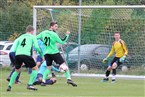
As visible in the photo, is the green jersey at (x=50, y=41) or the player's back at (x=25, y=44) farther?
the green jersey at (x=50, y=41)

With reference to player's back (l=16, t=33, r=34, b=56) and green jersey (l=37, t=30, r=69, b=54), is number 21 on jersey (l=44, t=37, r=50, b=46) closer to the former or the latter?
green jersey (l=37, t=30, r=69, b=54)

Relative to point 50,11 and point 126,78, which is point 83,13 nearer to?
point 50,11

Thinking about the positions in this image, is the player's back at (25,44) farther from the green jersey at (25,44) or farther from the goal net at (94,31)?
the goal net at (94,31)

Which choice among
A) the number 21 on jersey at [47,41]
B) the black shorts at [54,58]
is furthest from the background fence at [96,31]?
the number 21 on jersey at [47,41]

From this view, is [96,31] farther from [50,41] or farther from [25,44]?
[25,44]

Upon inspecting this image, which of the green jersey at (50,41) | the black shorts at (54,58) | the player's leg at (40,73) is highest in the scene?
the green jersey at (50,41)

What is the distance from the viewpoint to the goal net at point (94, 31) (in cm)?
2364

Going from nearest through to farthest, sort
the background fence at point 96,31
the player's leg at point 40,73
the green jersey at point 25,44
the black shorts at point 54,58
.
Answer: the green jersey at point 25,44 < the black shorts at point 54,58 < the player's leg at point 40,73 < the background fence at point 96,31

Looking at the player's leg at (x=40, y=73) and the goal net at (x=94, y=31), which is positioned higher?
the goal net at (x=94, y=31)

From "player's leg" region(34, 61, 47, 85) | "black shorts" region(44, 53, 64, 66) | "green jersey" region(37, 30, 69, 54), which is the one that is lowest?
"player's leg" region(34, 61, 47, 85)

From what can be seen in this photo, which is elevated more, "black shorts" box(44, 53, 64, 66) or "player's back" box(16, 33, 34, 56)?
"player's back" box(16, 33, 34, 56)

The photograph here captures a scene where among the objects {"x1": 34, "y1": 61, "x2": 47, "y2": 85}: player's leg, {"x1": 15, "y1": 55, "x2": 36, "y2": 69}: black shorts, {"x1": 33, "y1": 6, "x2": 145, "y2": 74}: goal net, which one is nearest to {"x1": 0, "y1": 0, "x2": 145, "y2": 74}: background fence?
{"x1": 33, "y1": 6, "x2": 145, "y2": 74}: goal net

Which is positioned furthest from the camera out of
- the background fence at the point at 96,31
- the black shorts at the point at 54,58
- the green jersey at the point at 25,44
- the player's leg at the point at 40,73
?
the background fence at the point at 96,31

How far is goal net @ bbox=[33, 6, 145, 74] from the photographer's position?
23641 mm
